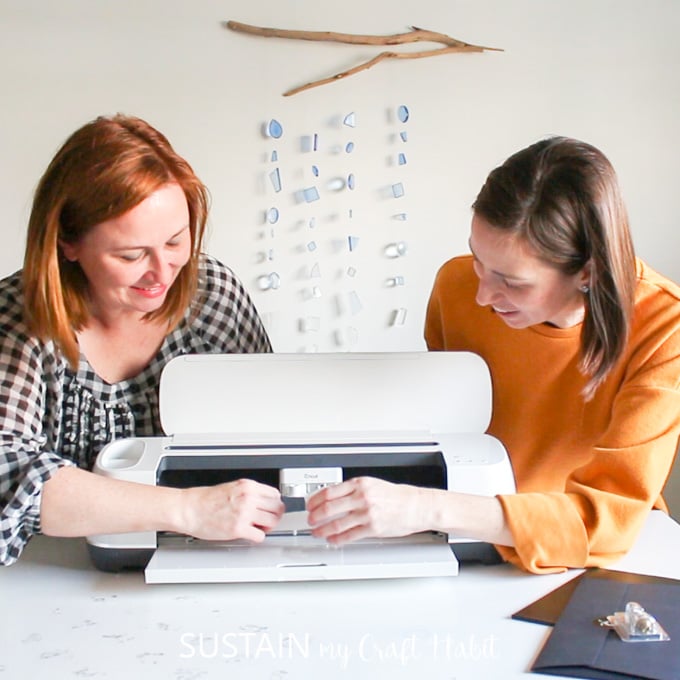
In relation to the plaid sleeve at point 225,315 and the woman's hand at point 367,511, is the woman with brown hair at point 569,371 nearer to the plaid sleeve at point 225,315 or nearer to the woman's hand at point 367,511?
the woman's hand at point 367,511

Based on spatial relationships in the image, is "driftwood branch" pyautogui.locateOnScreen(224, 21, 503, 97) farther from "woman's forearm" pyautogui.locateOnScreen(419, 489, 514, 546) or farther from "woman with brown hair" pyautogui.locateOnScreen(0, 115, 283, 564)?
"woman's forearm" pyautogui.locateOnScreen(419, 489, 514, 546)

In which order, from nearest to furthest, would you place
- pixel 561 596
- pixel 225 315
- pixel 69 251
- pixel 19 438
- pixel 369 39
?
pixel 561 596
pixel 19 438
pixel 69 251
pixel 225 315
pixel 369 39

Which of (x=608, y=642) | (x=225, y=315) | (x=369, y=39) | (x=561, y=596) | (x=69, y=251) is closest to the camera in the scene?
(x=608, y=642)

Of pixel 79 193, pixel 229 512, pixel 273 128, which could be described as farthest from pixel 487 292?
pixel 273 128

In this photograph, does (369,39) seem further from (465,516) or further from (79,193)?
(465,516)

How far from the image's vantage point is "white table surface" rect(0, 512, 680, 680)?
98 cm

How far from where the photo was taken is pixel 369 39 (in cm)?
279

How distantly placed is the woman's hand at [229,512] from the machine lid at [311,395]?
5.6 inches

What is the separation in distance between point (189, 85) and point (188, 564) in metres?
1.95

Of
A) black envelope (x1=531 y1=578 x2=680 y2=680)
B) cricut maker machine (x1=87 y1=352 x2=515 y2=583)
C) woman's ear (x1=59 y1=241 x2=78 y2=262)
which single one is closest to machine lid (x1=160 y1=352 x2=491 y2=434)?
cricut maker machine (x1=87 y1=352 x2=515 y2=583)

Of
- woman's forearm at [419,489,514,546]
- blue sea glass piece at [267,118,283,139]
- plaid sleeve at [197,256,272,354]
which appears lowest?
woman's forearm at [419,489,514,546]

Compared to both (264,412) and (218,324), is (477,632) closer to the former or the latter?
(264,412)

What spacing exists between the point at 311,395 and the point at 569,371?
0.40 m

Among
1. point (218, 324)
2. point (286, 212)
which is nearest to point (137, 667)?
point (218, 324)
